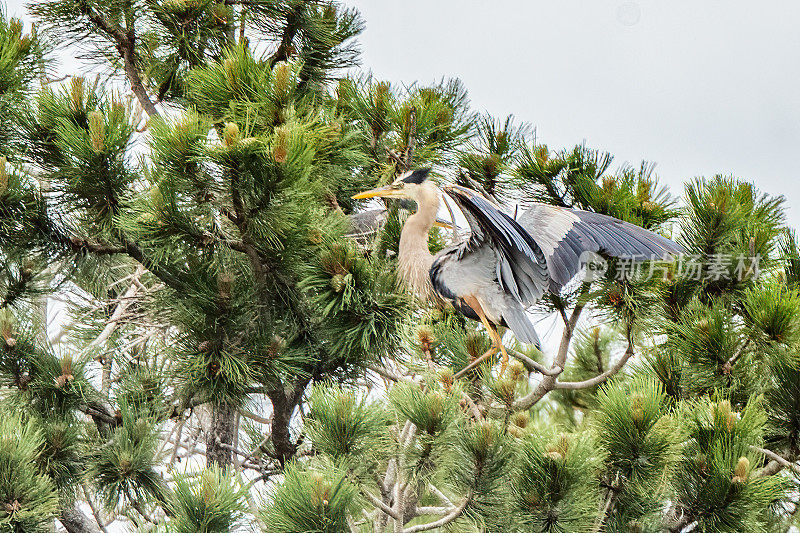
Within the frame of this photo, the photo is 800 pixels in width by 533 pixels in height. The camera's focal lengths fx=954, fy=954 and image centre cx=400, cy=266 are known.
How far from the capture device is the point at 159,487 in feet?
9.62

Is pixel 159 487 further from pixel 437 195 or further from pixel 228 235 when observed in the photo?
pixel 437 195

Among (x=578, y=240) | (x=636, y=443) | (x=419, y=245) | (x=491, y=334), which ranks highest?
(x=578, y=240)

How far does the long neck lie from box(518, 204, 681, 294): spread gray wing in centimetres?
31

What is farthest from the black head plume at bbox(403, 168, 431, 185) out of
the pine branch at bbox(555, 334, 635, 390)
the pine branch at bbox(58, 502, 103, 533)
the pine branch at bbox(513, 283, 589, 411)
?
the pine branch at bbox(58, 502, 103, 533)

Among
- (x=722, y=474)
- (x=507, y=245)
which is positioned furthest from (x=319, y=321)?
(x=722, y=474)

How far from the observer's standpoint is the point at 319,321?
3145mm

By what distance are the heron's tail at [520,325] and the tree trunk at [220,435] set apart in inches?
49.0

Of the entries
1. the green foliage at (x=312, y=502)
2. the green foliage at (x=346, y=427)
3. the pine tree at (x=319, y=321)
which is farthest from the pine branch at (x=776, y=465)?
the green foliage at (x=312, y=502)

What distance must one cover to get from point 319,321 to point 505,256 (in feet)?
2.24

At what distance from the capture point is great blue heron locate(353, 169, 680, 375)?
286cm

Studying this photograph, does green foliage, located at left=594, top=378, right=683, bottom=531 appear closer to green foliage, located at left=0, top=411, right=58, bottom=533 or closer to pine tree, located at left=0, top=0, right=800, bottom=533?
pine tree, located at left=0, top=0, right=800, bottom=533

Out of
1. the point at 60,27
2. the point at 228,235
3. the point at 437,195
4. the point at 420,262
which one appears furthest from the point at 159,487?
the point at 60,27

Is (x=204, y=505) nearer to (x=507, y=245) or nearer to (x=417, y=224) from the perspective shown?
(x=507, y=245)

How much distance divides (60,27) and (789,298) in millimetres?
2867
